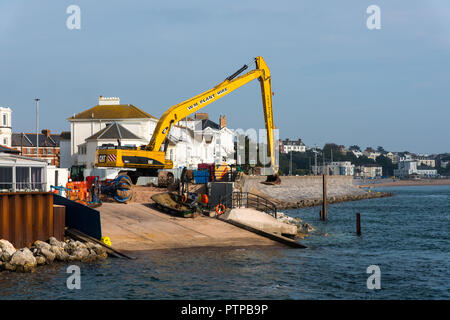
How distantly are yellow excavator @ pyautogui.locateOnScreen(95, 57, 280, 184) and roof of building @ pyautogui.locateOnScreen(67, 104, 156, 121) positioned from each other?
3210cm

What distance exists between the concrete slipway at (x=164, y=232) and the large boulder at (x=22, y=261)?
5.65m

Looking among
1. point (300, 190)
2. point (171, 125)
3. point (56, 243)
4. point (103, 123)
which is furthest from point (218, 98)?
point (300, 190)

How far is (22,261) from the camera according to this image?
89.5ft

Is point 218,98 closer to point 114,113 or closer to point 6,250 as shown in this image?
point 6,250

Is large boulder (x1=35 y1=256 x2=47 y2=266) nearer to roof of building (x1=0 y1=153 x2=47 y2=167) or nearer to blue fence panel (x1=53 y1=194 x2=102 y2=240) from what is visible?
blue fence panel (x1=53 y1=194 x2=102 y2=240)

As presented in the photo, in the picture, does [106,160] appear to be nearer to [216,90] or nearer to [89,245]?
[216,90]

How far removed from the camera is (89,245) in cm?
3075

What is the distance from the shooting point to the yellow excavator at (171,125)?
158ft

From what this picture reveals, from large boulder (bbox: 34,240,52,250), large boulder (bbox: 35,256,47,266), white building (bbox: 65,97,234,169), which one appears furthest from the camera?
white building (bbox: 65,97,234,169)

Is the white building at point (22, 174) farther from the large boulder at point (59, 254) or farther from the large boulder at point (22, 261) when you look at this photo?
the large boulder at point (22, 261)

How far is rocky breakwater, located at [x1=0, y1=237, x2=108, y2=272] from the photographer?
27.2 meters

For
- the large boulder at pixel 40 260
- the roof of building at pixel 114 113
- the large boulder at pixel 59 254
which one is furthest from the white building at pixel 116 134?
the large boulder at pixel 40 260

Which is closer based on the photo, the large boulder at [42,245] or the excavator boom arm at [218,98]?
the large boulder at [42,245]

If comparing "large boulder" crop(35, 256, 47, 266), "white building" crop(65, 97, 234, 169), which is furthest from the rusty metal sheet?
"white building" crop(65, 97, 234, 169)
